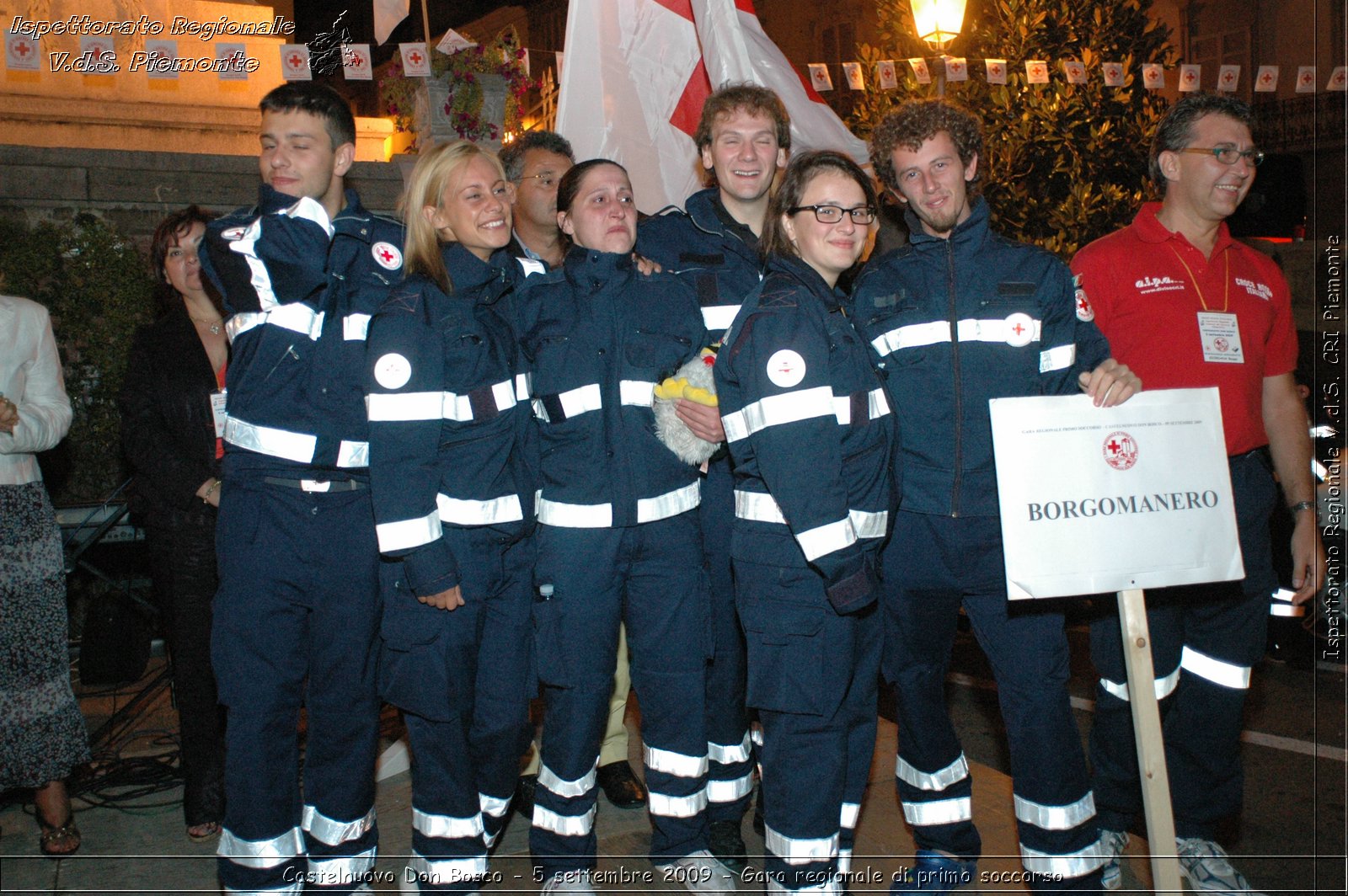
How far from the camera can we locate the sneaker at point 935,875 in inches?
143

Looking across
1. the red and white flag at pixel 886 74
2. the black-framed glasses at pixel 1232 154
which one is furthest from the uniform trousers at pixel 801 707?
the red and white flag at pixel 886 74

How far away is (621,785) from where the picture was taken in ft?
15.4

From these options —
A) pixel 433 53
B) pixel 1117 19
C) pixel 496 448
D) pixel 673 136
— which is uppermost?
pixel 1117 19

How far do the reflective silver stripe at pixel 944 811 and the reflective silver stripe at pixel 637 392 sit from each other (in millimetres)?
1685

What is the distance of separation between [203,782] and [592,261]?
2.73 m

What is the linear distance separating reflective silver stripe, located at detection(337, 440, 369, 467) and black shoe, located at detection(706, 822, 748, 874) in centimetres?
187

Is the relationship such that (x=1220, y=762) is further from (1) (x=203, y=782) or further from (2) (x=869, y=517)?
(1) (x=203, y=782)

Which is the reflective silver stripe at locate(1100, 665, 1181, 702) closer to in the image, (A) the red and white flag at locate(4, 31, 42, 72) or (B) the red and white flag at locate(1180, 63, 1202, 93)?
(B) the red and white flag at locate(1180, 63, 1202, 93)

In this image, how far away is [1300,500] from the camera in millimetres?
4000

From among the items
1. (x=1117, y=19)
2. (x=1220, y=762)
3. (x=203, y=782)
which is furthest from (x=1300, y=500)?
(x=1117, y=19)

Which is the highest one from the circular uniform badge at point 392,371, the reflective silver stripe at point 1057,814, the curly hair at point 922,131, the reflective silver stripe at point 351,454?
the curly hair at point 922,131

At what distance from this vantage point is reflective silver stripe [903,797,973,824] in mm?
3668

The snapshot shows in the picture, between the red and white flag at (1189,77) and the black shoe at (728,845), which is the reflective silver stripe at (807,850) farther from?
the red and white flag at (1189,77)

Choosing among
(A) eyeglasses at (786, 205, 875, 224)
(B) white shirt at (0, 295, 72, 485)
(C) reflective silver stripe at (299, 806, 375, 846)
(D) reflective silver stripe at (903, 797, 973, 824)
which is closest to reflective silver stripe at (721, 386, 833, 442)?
(A) eyeglasses at (786, 205, 875, 224)
